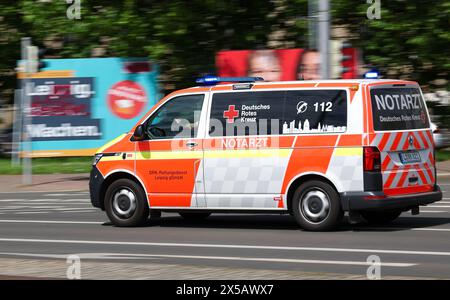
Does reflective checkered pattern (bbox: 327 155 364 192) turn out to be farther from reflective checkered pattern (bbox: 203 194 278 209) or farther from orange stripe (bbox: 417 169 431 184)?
orange stripe (bbox: 417 169 431 184)

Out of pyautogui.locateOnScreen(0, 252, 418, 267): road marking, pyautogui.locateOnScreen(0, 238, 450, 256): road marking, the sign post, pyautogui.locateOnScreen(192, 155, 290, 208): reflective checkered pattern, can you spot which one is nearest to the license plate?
pyautogui.locateOnScreen(192, 155, 290, 208): reflective checkered pattern

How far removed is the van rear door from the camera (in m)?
12.6

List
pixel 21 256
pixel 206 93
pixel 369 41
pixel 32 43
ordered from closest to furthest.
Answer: pixel 21 256 → pixel 206 93 → pixel 369 41 → pixel 32 43

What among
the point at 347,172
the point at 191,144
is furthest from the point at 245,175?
the point at 347,172

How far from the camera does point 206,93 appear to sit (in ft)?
44.9

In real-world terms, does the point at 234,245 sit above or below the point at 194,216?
below

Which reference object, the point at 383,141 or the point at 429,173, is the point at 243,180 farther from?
the point at 429,173

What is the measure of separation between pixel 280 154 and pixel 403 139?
5.03 ft

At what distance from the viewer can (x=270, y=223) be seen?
47.4 feet

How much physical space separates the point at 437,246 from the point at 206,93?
3962mm

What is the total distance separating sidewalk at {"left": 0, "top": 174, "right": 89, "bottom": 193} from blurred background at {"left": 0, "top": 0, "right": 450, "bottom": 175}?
28.3 inches
